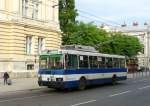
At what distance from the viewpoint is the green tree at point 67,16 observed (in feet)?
191

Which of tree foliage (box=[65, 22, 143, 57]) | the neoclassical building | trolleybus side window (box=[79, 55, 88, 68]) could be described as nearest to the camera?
trolleybus side window (box=[79, 55, 88, 68])

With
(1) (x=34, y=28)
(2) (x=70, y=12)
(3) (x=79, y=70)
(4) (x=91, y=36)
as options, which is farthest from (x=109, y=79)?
(4) (x=91, y=36)

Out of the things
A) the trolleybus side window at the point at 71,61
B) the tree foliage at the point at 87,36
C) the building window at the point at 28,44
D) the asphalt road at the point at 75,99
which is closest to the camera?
the asphalt road at the point at 75,99

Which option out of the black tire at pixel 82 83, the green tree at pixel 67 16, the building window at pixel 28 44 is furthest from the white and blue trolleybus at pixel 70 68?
the green tree at pixel 67 16

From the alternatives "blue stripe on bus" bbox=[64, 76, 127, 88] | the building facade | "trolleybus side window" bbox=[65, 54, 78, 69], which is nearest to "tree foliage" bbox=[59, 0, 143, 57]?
the building facade

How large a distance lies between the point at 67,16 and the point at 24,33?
14585 mm

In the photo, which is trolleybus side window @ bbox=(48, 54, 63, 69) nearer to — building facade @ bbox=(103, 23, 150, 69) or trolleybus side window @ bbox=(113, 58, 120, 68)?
trolleybus side window @ bbox=(113, 58, 120, 68)

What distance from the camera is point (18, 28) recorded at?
142ft

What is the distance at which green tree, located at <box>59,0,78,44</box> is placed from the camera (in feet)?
191

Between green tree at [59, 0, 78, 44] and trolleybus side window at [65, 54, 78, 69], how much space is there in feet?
105

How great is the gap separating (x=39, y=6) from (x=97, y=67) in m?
20.5

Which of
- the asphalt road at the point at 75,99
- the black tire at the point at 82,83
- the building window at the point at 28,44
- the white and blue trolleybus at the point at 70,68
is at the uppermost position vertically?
the building window at the point at 28,44

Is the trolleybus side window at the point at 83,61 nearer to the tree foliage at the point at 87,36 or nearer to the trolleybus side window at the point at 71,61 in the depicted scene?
the trolleybus side window at the point at 71,61

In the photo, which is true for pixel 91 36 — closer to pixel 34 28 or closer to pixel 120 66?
pixel 34 28
